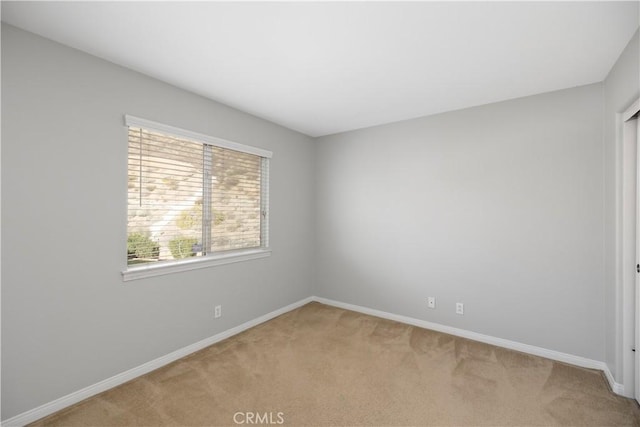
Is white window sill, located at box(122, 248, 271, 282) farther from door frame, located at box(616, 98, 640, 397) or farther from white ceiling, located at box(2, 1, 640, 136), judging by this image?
door frame, located at box(616, 98, 640, 397)

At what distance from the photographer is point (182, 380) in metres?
2.27

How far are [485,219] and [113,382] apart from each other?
366cm

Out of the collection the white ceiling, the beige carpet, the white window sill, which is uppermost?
the white ceiling

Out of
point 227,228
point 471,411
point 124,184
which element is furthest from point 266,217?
point 471,411

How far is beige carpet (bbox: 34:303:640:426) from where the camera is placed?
6.18 feet

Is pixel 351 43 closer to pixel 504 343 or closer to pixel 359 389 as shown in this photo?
pixel 359 389

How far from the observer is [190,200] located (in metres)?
2.76

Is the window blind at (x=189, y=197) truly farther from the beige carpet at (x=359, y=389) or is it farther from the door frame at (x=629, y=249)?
the door frame at (x=629, y=249)

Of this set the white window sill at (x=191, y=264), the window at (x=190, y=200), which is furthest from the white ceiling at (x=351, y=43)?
the white window sill at (x=191, y=264)

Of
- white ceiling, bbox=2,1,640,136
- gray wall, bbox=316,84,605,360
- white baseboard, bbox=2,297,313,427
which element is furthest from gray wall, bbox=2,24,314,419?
gray wall, bbox=316,84,605,360

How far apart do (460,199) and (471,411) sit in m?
2.01

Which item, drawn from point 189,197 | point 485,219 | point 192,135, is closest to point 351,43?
Result: point 192,135

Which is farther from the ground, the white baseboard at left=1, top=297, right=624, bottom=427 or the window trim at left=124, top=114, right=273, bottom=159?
the window trim at left=124, top=114, right=273, bottom=159

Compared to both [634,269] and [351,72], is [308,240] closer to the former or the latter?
[351,72]
